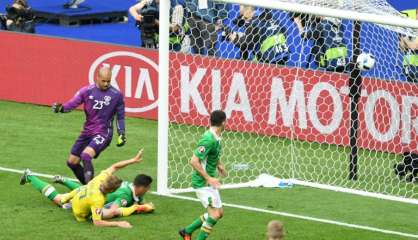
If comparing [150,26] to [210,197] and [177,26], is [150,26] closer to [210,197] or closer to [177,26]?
[177,26]

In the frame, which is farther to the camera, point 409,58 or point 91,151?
point 409,58

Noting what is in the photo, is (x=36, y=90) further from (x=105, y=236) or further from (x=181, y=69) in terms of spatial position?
(x=105, y=236)

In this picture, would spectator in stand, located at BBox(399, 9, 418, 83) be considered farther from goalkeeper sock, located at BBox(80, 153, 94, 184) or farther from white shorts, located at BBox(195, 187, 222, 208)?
white shorts, located at BBox(195, 187, 222, 208)

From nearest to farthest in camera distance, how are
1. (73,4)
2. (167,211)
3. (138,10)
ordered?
(167,211), (138,10), (73,4)

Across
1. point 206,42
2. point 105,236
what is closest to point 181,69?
point 206,42

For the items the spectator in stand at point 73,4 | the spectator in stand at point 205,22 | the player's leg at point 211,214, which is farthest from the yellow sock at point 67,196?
the spectator in stand at point 73,4

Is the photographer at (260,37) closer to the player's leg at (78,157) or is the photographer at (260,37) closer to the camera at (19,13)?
the player's leg at (78,157)

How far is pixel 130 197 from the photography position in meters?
Answer: 16.2

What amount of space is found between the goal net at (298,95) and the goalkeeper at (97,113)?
85 centimetres

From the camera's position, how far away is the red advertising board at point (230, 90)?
19.2m

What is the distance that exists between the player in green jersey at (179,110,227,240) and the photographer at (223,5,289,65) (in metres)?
5.27

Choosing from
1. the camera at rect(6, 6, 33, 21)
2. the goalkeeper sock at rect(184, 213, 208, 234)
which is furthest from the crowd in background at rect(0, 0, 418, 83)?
the camera at rect(6, 6, 33, 21)

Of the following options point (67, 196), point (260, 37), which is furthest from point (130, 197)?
point (260, 37)

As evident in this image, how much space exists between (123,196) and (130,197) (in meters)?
0.10
